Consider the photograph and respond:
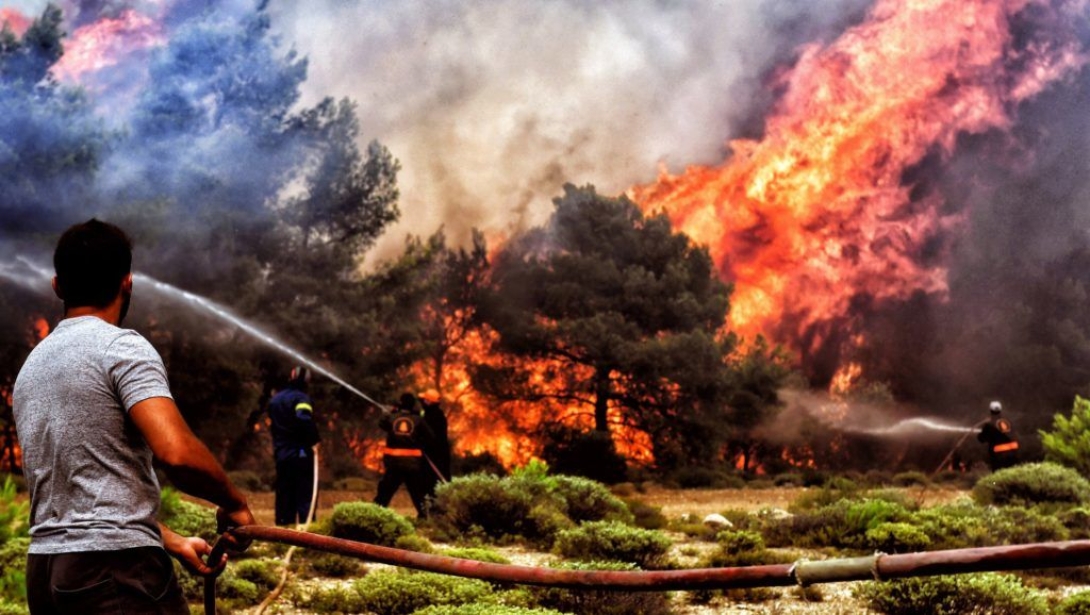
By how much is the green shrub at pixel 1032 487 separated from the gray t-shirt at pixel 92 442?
13.5 meters

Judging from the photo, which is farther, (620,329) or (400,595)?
(620,329)

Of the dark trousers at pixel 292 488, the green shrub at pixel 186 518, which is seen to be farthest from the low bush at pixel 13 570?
the dark trousers at pixel 292 488

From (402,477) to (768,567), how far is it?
1160cm

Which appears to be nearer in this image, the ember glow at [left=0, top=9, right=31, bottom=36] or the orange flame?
the ember glow at [left=0, top=9, right=31, bottom=36]

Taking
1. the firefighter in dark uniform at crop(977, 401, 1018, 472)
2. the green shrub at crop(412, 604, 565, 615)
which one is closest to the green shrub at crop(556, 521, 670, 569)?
the green shrub at crop(412, 604, 565, 615)

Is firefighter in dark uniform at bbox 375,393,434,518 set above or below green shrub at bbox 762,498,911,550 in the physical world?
above

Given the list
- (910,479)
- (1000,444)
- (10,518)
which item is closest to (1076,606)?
(10,518)

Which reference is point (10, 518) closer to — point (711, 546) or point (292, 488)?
point (292, 488)

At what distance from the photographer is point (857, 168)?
35188 mm

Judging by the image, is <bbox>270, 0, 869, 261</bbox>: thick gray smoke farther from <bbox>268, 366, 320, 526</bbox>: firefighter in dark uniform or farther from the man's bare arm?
the man's bare arm

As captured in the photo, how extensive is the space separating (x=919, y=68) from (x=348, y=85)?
70.5 ft

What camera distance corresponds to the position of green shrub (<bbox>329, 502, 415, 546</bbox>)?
34.0ft

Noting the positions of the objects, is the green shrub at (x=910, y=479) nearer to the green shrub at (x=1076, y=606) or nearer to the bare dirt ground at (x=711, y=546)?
the bare dirt ground at (x=711, y=546)

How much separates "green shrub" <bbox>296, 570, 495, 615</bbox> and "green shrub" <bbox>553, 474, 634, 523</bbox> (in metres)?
5.41
